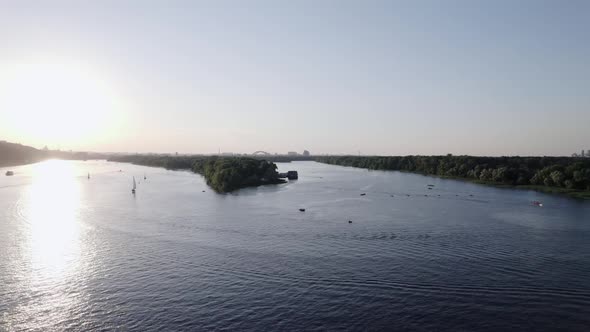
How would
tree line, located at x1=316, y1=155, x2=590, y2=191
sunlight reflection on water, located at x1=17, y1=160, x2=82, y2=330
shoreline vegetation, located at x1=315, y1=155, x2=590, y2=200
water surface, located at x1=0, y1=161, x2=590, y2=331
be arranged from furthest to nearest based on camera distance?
1. tree line, located at x1=316, y1=155, x2=590, y2=191
2. shoreline vegetation, located at x1=315, y1=155, x2=590, y2=200
3. sunlight reflection on water, located at x1=17, y1=160, x2=82, y2=330
4. water surface, located at x1=0, y1=161, x2=590, y2=331

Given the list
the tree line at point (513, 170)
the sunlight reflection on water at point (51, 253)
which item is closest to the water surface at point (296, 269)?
the sunlight reflection on water at point (51, 253)

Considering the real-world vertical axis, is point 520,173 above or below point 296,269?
above

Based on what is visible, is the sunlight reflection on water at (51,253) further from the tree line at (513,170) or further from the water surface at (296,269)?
the tree line at (513,170)

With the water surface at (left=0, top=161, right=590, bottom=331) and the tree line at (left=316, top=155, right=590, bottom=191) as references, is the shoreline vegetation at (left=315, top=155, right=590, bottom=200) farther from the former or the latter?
the water surface at (left=0, top=161, right=590, bottom=331)

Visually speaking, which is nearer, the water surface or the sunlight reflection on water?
the water surface

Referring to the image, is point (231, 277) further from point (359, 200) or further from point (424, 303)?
point (359, 200)

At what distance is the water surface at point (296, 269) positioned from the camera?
31391mm

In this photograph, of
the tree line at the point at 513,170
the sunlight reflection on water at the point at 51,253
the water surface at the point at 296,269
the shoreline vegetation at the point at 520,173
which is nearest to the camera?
the water surface at the point at 296,269

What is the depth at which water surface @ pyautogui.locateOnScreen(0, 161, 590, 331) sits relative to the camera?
3139 centimetres

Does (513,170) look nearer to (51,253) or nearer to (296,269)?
(296,269)

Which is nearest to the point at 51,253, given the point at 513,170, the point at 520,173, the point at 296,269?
the point at 296,269

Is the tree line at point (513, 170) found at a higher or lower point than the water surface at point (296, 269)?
higher

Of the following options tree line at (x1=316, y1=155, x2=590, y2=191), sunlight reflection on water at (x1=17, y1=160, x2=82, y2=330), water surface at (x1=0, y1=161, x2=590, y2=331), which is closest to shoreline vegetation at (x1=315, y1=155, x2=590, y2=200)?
tree line at (x1=316, y1=155, x2=590, y2=191)

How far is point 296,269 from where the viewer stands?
→ 137 ft
